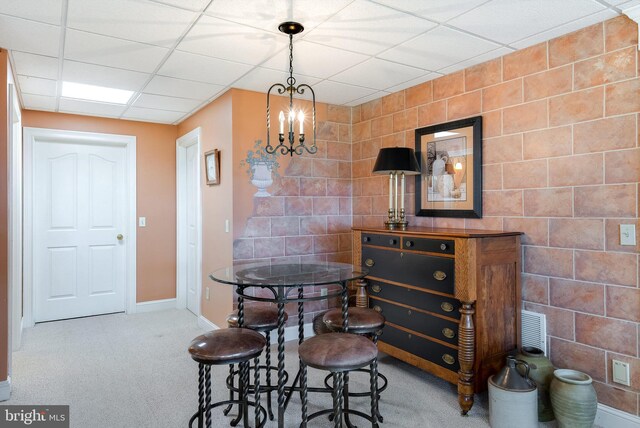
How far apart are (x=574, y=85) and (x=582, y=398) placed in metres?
1.78

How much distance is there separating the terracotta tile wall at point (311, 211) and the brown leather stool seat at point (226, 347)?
1571 millimetres

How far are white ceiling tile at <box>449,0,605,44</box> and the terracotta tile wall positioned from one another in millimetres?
1920

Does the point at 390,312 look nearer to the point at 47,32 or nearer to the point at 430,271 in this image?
the point at 430,271

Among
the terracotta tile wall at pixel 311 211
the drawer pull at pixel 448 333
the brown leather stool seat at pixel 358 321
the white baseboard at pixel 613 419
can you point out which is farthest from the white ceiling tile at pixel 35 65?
the white baseboard at pixel 613 419

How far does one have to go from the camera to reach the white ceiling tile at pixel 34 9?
79.4 inches

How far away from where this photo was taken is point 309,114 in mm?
3951

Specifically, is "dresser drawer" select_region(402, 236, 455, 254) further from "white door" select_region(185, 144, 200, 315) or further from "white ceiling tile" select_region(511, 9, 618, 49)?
"white door" select_region(185, 144, 200, 315)

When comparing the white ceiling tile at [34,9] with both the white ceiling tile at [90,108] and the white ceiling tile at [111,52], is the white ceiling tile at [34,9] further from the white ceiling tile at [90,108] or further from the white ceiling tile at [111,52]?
the white ceiling tile at [90,108]

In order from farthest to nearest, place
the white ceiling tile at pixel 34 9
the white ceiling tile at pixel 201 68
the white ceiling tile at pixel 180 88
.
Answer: the white ceiling tile at pixel 180 88 < the white ceiling tile at pixel 201 68 < the white ceiling tile at pixel 34 9

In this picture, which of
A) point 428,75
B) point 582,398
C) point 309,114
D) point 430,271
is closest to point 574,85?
point 428,75

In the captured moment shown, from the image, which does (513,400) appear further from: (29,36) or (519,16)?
(29,36)

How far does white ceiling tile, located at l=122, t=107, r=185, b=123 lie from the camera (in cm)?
429


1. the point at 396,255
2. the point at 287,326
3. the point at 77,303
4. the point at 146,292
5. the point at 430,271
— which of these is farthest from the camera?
the point at 146,292

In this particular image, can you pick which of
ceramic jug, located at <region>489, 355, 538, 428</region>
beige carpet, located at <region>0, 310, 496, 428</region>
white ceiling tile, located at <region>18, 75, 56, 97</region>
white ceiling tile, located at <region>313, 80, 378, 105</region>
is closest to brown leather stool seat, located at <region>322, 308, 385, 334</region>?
beige carpet, located at <region>0, 310, 496, 428</region>
